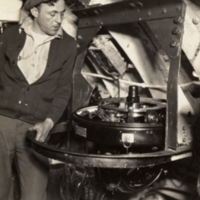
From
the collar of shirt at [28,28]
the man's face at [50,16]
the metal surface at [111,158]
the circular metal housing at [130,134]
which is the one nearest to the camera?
the metal surface at [111,158]

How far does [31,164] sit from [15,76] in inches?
27.1

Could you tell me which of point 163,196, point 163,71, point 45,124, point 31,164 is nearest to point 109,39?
point 163,71

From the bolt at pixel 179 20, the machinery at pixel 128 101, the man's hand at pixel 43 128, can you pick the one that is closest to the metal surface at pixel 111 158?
the machinery at pixel 128 101

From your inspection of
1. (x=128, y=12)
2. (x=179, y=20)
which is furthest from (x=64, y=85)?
(x=179, y=20)

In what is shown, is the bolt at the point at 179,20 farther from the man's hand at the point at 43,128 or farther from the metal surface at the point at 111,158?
the man's hand at the point at 43,128

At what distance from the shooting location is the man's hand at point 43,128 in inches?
80.9

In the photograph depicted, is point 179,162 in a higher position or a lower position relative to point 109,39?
lower

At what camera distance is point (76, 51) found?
2.45 metres

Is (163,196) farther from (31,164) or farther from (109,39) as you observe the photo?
(109,39)

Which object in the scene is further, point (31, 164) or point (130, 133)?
point (31, 164)

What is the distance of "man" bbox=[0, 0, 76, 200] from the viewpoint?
7.29 ft

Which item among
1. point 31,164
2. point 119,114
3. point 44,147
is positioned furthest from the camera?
point 31,164

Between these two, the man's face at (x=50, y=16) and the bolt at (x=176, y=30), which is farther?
the man's face at (x=50, y=16)

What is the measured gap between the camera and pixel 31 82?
2.26m
